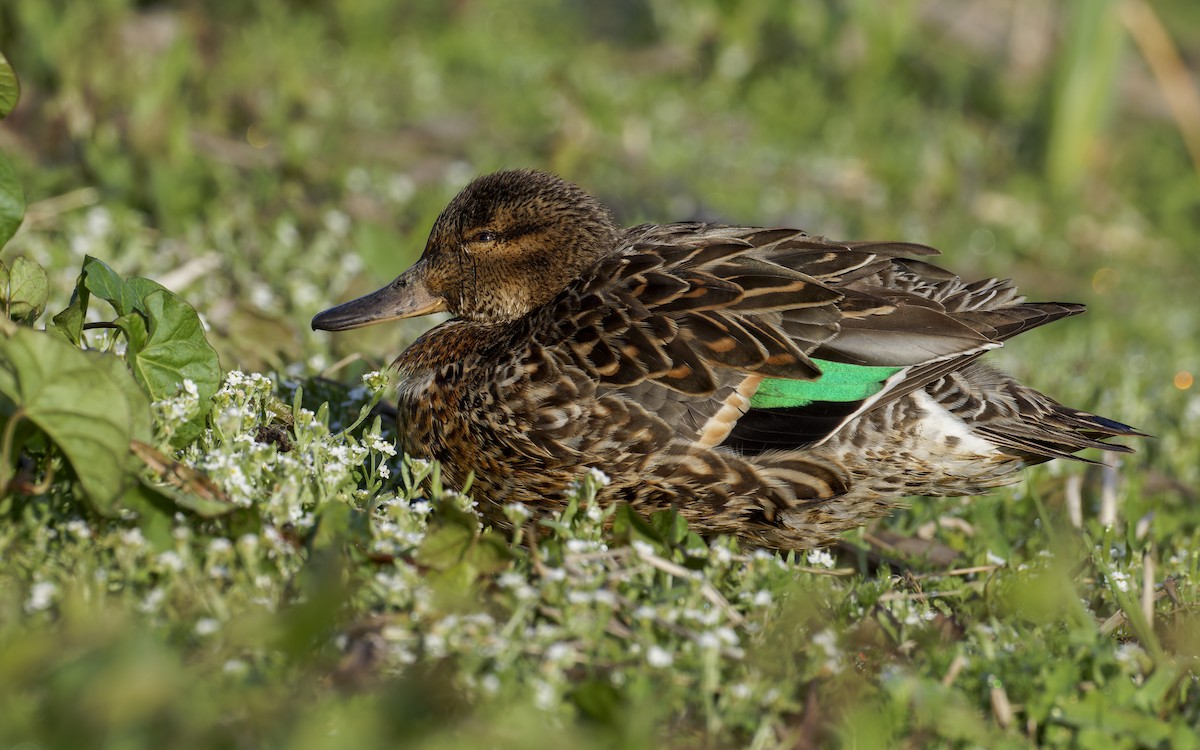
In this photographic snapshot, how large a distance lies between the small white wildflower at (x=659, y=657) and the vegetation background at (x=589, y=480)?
47 mm

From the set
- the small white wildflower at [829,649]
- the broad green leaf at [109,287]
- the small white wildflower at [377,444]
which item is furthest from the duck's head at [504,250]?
the small white wildflower at [829,649]

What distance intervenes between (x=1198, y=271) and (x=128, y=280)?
8980 mm

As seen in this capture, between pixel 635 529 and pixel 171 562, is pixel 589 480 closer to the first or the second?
pixel 635 529

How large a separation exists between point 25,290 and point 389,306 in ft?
4.59

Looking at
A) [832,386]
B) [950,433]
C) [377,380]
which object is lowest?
[377,380]

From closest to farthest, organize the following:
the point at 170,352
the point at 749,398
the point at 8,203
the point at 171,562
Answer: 1. the point at 171,562
2. the point at 8,203
3. the point at 170,352
4. the point at 749,398

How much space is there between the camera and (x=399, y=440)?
14.4ft

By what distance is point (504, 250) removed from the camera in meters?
4.64

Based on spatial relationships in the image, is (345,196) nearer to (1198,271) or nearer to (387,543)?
(387,543)

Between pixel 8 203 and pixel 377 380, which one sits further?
pixel 377 380

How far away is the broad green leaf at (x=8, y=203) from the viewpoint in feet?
11.3

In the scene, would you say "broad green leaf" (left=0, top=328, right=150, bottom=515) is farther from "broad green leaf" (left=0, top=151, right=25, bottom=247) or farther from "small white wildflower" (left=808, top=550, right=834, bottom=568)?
"small white wildflower" (left=808, top=550, right=834, bottom=568)

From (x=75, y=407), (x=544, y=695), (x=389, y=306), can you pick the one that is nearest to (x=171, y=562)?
(x=75, y=407)

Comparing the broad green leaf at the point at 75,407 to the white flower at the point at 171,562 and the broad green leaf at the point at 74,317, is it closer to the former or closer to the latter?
the white flower at the point at 171,562
